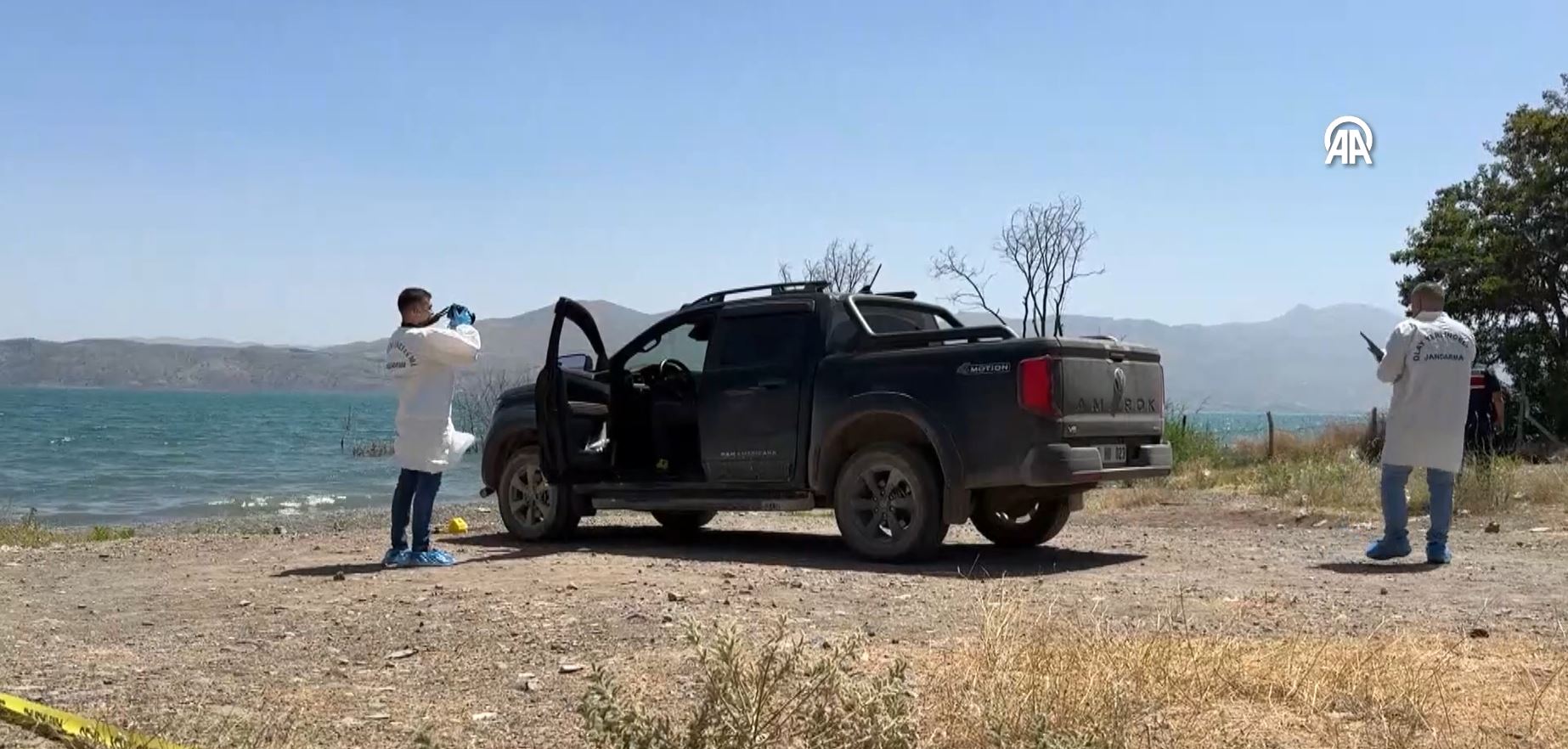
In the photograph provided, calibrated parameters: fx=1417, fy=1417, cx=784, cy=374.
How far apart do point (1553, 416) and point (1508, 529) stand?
1603cm

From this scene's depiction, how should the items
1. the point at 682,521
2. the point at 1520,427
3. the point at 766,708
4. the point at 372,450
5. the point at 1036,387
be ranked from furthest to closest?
1. the point at 372,450
2. the point at 1520,427
3. the point at 682,521
4. the point at 1036,387
5. the point at 766,708

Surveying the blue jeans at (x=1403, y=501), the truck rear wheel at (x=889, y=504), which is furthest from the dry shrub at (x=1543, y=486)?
the truck rear wheel at (x=889, y=504)

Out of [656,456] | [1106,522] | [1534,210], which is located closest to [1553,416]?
[1534,210]

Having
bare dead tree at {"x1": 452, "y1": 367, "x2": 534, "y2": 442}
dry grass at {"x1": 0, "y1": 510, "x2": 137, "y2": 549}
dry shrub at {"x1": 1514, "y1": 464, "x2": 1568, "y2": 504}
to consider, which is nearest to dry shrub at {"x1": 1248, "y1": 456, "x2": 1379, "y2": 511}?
dry shrub at {"x1": 1514, "y1": 464, "x2": 1568, "y2": 504}

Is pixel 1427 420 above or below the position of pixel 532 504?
above

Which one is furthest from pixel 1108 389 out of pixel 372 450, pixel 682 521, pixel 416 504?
pixel 372 450

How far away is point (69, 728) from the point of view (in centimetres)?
436

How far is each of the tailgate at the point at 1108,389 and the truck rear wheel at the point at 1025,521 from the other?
88 centimetres

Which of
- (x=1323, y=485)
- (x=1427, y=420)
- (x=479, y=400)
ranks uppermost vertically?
(x=1427, y=420)

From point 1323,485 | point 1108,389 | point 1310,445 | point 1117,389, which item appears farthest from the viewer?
point 1310,445

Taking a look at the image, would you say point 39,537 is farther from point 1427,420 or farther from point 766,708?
point 766,708

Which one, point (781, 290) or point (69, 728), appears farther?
point (781, 290)

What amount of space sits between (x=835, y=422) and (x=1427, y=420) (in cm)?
383

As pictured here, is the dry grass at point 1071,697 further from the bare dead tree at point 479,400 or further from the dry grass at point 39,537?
the bare dead tree at point 479,400
